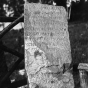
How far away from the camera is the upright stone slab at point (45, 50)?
5.16 ft

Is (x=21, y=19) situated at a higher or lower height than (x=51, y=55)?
higher

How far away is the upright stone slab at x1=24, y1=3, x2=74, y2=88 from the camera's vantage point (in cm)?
157

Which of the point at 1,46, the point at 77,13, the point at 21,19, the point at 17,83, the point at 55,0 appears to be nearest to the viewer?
the point at 21,19

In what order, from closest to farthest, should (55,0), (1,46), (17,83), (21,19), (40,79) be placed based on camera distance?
(40,79)
(21,19)
(1,46)
(17,83)
(55,0)

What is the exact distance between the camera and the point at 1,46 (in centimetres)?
225

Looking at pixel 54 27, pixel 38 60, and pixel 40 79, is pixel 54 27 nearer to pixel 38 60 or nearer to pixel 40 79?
pixel 38 60

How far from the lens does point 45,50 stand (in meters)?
1.62

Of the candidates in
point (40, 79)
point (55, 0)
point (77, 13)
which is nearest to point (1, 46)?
point (40, 79)

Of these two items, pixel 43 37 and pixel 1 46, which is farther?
pixel 1 46

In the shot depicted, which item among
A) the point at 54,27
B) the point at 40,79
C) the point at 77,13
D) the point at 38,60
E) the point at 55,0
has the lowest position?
the point at 77,13

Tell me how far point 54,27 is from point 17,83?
1.26 meters

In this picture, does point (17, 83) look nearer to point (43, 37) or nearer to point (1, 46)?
point (1, 46)

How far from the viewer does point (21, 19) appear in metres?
1.93

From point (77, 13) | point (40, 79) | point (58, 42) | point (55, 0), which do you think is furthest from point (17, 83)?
point (77, 13)
